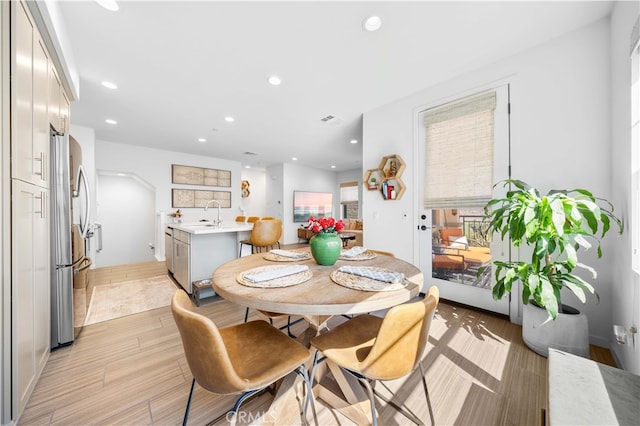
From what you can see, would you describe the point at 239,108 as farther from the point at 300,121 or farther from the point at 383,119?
the point at 383,119

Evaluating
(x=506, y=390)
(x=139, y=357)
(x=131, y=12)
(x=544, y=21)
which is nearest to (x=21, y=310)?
(x=139, y=357)

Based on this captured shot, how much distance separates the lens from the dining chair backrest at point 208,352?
2.59ft

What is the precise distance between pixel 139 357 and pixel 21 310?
0.83 meters

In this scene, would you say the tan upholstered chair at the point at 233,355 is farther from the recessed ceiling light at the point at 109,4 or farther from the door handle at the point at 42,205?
the recessed ceiling light at the point at 109,4

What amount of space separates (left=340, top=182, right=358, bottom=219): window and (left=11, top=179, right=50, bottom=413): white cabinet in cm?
753

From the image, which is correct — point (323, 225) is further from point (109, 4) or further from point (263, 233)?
point (109, 4)

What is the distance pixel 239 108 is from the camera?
3.40 m

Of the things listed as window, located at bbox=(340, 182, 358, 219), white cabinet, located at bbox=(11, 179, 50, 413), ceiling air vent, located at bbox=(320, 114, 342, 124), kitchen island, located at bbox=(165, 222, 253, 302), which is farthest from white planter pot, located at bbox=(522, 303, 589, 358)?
window, located at bbox=(340, 182, 358, 219)

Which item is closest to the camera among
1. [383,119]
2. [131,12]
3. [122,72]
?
[131,12]

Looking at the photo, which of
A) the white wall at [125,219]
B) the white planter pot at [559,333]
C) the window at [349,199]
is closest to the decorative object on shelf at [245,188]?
the white wall at [125,219]

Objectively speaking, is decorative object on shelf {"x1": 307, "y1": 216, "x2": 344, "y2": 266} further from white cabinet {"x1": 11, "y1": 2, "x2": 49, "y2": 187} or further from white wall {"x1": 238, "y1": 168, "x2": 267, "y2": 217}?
white wall {"x1": 238, "y1": 168, "x2": 267, "y2": 217}

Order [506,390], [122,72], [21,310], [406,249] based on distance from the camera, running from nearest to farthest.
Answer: [21,310]
[506,390]
[122,72]
[406,249]

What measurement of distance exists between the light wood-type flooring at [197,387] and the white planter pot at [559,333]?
113 millimetres

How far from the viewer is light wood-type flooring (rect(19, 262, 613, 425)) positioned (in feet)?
4.08
